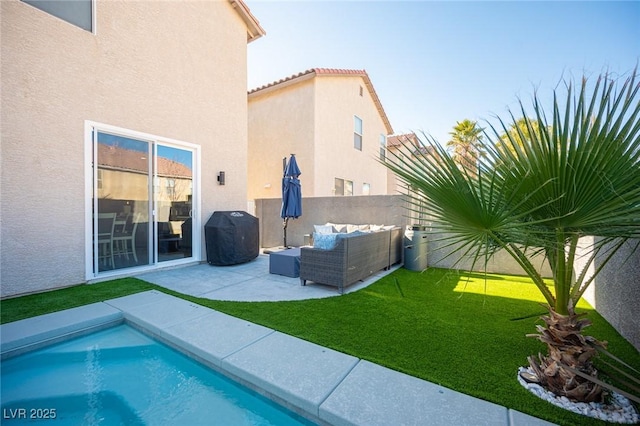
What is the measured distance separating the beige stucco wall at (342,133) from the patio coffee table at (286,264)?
5.11 metres

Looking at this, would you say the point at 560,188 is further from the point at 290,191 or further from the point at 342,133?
the point at 342,133

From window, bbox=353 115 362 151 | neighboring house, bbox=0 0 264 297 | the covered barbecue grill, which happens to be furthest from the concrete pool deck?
window, bbox=353 115 362 151

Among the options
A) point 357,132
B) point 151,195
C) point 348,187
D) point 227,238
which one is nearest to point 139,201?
point 151,195

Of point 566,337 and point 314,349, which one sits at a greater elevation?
point 566,337

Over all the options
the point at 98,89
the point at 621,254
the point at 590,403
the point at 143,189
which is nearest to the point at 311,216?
the point at 143,189

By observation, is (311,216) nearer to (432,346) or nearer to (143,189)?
(143,189)

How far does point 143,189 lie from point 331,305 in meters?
4.70

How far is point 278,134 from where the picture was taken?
11594 mm

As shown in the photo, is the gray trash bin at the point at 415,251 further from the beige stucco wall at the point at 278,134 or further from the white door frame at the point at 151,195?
the white door frame at the point at 151,195

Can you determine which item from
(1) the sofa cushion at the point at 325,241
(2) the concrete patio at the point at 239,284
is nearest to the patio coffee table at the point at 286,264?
(2) the concrete patio at the point at 239,284

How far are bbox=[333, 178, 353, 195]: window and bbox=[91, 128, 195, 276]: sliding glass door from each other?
6660mm

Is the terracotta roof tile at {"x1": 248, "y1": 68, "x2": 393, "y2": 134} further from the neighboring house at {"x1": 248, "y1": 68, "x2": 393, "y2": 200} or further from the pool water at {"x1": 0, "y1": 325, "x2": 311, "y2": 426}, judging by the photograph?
the pool water at {"x1": 0, "y1": 325, "x2": 311, "y2": 426}

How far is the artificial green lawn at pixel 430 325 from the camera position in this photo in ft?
7.75

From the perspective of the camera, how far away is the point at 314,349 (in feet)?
9.26
